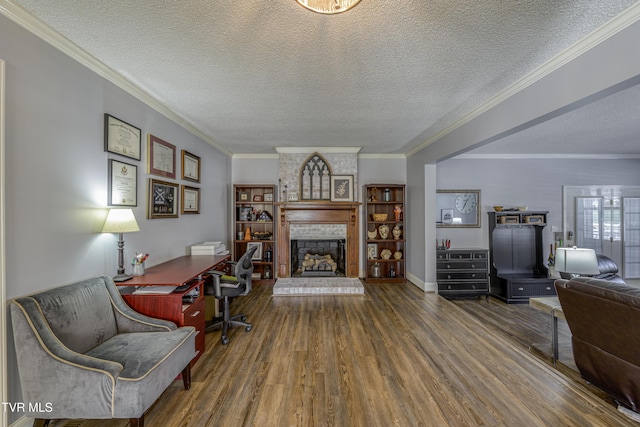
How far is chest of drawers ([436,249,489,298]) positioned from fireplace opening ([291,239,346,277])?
1.78m

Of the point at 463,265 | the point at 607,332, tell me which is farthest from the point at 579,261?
the point at 463,265

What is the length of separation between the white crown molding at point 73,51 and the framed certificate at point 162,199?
33.0 inches

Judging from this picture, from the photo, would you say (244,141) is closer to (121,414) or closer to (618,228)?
(121,414)

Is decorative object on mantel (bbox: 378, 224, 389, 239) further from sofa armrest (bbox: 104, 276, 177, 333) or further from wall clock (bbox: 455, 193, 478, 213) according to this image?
sofa armrest (bbox: 104, 276, 177, 333)

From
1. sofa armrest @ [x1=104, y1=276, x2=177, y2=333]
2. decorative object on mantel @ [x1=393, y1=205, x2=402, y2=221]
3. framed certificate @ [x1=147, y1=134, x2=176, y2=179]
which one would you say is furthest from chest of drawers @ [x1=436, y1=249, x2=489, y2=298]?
framed certificate @ [x1=147, y1=134, x2=176, y2=179]

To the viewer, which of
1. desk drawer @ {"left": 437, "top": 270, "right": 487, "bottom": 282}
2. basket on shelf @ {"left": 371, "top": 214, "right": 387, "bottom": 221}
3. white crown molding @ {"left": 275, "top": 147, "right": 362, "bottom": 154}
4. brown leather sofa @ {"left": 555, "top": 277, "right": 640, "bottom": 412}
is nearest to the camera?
brown leather sofa @ {"left": 555, "top": 277, "right": 640, "bottom": 412}

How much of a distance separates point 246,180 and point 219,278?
9.74 ft

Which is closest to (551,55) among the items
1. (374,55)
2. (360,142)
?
(374,55)

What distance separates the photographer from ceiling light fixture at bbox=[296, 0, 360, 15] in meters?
1.17

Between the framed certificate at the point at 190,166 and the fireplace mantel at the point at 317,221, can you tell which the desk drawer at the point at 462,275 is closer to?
the fireplace mantel at the point at 317,221

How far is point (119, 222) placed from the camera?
6.84ft

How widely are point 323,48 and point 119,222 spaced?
2.10m

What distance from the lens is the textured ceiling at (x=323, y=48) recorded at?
5.03ft

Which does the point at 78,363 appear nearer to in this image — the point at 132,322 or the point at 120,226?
the point at 132,322
